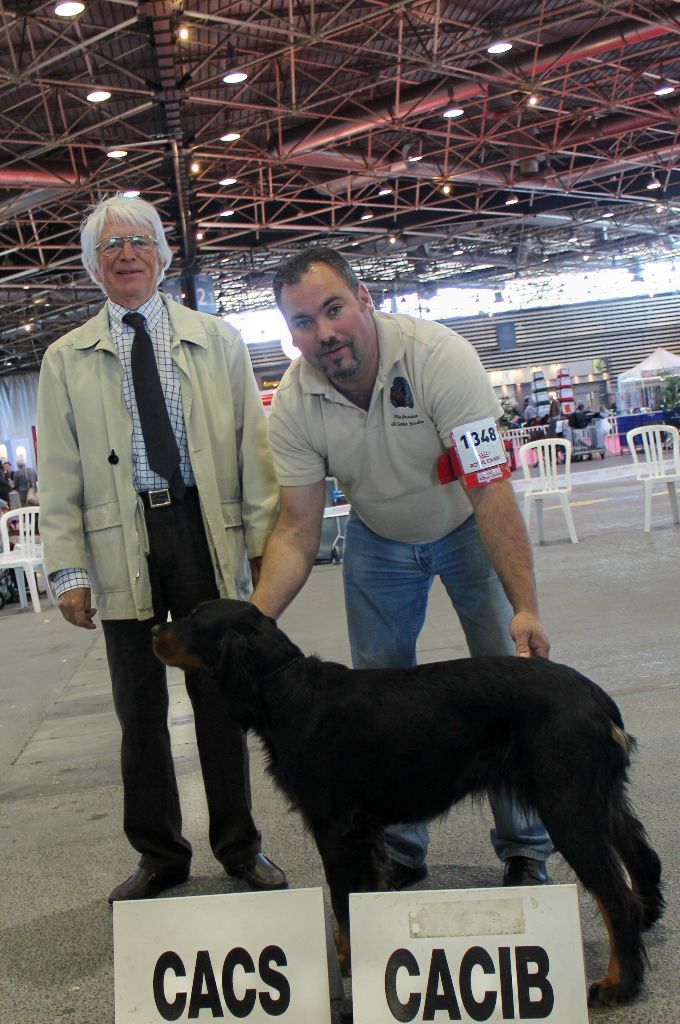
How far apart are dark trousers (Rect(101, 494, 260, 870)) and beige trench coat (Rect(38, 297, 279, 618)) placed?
6 cm

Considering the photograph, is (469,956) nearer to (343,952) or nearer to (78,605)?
(343,952)

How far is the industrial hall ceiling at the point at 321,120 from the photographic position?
12414 millimetres

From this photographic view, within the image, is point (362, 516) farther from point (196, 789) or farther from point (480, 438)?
point (196, 789)

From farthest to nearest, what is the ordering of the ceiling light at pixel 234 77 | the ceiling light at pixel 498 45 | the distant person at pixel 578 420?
the distant person at pixel 578 420 < the ceiling light at pixel 498 45 < the ceiling light at pixel 234 77

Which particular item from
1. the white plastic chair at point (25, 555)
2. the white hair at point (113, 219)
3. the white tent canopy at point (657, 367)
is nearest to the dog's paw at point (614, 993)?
the white hair at point (113, 219)

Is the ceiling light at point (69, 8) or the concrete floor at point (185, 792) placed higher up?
the ceiling light at point (69, 8)

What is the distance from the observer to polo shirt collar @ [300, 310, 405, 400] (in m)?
2.28

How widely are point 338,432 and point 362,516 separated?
24 cm

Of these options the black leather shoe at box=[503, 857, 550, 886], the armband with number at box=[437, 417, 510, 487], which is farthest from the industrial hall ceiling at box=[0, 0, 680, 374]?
the black leather shoe at box=[503, 857, 550, 886]

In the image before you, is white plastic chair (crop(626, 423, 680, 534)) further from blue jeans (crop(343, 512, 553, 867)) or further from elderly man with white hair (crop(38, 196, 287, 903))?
elderly man with white hair (crop(38, 196, 287, 903))

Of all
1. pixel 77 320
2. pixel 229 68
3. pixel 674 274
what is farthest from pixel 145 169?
pixel 674 274

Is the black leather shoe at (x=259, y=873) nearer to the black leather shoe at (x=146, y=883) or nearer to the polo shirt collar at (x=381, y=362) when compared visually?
the black leather shoe at (x=146, y=883)

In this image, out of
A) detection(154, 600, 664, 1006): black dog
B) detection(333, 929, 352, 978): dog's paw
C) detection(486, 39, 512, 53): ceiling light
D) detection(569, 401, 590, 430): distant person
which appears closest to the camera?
detection(154, 600, 664, 1006): black dog

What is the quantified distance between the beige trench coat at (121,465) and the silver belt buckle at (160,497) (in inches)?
1.4
